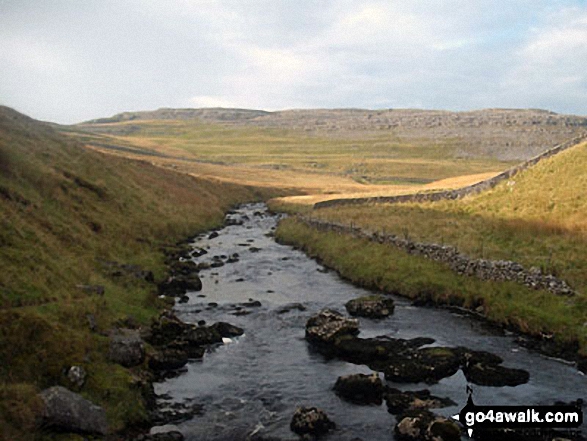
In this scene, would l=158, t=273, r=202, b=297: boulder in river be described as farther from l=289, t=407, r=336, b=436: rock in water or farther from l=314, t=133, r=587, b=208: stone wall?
l=314, t=133, r=587, b=208: stone wall

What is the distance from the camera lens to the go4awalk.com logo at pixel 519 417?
17812 mm

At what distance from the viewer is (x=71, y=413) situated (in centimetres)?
1628

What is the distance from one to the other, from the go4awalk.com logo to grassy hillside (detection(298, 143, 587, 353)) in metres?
7.15

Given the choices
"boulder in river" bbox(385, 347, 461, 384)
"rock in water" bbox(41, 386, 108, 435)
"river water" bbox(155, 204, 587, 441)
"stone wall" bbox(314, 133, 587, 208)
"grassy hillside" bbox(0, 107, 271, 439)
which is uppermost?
"stone wall" bbox(314, 133, 587, 208)

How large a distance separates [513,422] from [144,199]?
5359 centimetres

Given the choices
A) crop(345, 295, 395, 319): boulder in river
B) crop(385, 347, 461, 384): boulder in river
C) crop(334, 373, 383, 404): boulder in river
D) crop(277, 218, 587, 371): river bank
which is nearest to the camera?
crop(334, 373, 383, 404): boulder in river

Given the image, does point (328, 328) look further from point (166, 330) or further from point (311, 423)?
point (311, 423)

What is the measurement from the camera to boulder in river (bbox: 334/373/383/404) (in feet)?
66.7

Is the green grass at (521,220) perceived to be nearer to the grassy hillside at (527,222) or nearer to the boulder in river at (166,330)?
the grassy hillside at (527,222)

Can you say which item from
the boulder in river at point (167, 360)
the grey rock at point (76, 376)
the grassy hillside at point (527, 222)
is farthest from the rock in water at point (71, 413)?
the grassy hillside at point (527, 222)

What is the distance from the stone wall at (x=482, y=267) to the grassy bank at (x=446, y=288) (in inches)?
20.1

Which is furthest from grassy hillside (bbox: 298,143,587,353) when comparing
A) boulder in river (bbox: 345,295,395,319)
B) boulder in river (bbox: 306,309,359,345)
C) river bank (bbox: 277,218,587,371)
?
boulder in river (bbox: 306,309,359,345)

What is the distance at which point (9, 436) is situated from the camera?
47.9 feet

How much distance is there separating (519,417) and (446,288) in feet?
53.2
